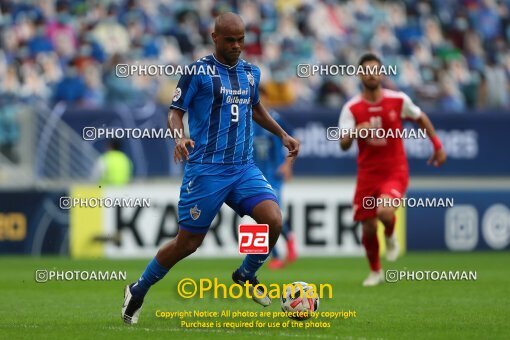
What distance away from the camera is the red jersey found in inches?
570

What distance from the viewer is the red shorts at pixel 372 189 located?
47.6ft

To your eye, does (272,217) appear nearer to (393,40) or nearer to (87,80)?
(87,80)

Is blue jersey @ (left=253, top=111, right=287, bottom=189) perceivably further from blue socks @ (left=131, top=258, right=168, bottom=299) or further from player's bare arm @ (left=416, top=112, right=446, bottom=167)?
blue socks @ (left=131, top=258, right=168, bottom=299)

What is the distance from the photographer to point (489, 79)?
25.2m

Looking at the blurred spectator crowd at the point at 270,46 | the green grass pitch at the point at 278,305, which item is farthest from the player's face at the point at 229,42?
the blurred spectator crowd at the point at 270,46

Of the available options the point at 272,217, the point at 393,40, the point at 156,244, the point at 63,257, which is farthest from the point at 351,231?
the point at 272,217

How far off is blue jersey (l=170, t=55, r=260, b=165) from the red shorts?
14.2 ft

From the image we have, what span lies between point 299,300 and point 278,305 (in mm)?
1935

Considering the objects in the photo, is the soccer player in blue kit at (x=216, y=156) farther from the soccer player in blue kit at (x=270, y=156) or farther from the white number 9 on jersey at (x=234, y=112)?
the soccer player in blue kit at (x=270, y=156)

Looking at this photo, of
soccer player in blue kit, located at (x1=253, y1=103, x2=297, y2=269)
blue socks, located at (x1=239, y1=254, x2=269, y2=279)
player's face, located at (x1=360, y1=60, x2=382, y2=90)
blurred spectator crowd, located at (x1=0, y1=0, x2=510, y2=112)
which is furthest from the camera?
blurred spectator crowd, located at (x1=0, y1=0, x2=510, y2=112)

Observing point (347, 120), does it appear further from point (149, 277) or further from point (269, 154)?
point (149, 277)

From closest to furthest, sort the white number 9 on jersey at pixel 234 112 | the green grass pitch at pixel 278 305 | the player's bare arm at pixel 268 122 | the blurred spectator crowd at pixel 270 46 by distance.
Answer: the green grass pitch at pixel 278 305, the white number 9 on jersey at pixel 234 112, the player's bare arm at pixel 268 122, the blurred spectator crowd at pixel 270 46

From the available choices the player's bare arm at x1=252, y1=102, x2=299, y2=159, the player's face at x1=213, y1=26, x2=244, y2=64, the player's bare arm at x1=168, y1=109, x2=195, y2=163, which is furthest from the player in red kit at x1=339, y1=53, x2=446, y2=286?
the player's bare arm at x1=168, y1=109, x2=195, y2=163

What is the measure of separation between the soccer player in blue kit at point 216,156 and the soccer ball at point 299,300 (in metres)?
0.43
